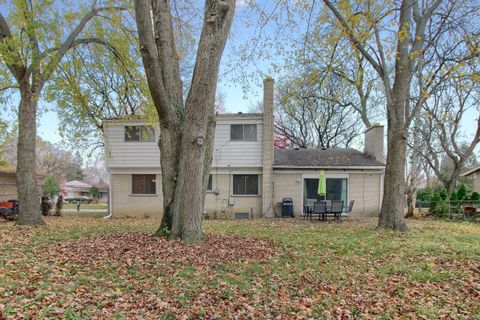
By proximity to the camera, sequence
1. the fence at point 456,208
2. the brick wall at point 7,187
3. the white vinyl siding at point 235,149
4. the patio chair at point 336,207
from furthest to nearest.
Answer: the brick wall at point 7,187 → the white vinyl siding at point 235,149 → the fence at point 456,208 → the patio chair at point 336,207

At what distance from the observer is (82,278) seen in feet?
15.1

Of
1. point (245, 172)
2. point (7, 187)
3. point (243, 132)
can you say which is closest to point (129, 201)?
point (245, 172)

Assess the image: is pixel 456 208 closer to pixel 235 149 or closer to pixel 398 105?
pixel 398 105

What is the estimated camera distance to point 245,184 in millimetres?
18281

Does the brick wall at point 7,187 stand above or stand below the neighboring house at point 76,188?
above

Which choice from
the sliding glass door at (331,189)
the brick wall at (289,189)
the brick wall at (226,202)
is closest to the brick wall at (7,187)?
the brick wall at (226,202)

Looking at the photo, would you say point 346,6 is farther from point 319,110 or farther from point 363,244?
point 319,110

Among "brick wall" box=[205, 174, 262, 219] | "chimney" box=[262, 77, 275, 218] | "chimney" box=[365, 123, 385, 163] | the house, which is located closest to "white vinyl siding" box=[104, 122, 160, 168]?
the house

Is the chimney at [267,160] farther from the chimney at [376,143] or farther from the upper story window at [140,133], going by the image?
the upper story window at [140,133]

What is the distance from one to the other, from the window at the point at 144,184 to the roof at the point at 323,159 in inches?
289

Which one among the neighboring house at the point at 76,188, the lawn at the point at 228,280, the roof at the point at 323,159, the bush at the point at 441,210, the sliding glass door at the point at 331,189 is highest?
the roof at the point at 323,159

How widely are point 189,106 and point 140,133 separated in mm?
12550

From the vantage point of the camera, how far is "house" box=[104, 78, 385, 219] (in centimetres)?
1773

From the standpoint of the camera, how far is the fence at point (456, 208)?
56.9 feet
